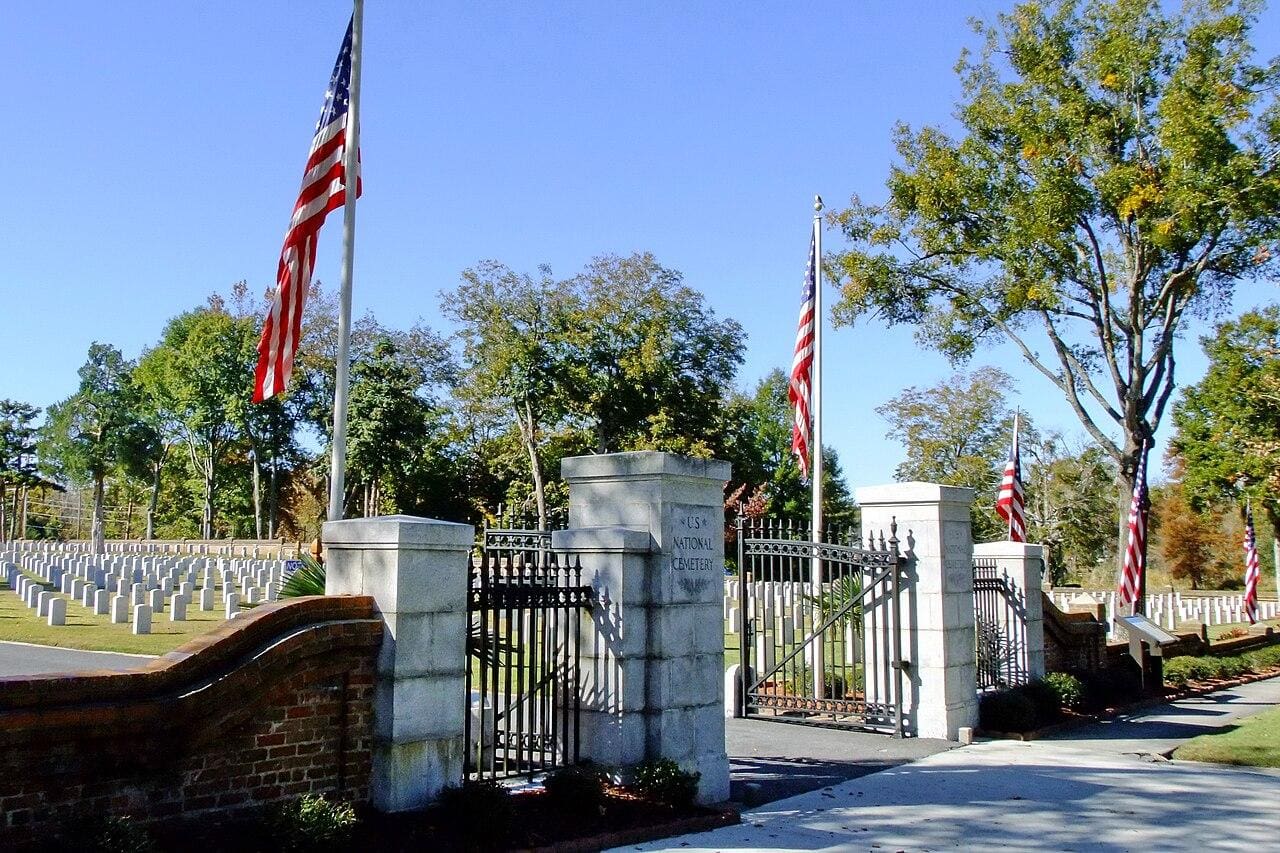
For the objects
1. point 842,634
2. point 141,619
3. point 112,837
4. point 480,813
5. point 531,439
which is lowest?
point 480,813

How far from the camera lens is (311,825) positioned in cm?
607

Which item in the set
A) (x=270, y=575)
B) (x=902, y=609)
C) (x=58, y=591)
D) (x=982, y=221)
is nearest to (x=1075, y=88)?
(x=982, y=221)

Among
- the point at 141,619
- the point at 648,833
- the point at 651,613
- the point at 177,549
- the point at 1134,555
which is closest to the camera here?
the point at 648,833

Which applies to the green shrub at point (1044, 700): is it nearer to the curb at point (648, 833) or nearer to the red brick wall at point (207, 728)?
the curb at point (648, 833)

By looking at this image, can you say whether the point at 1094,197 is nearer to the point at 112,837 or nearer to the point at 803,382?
the point at 803,382

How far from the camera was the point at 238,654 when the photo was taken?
20.8 feet

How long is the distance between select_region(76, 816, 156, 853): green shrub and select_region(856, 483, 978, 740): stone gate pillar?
9.28m

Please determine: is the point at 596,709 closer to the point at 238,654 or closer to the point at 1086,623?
the point at 238,654

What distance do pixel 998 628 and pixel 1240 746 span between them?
333cm

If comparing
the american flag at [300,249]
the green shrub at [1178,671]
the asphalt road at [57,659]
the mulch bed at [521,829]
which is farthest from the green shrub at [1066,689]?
the asphalt road at [57,659]

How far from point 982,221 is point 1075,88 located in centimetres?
320

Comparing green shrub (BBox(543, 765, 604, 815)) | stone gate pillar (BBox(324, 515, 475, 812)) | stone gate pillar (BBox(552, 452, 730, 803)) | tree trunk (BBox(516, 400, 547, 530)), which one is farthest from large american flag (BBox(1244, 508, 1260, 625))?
stone gate pillar (BBox(324, 515, 475, 812))

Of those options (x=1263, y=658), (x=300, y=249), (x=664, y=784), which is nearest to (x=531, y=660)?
(x=664, y=784)

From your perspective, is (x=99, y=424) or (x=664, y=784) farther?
(x=99, y=424)
